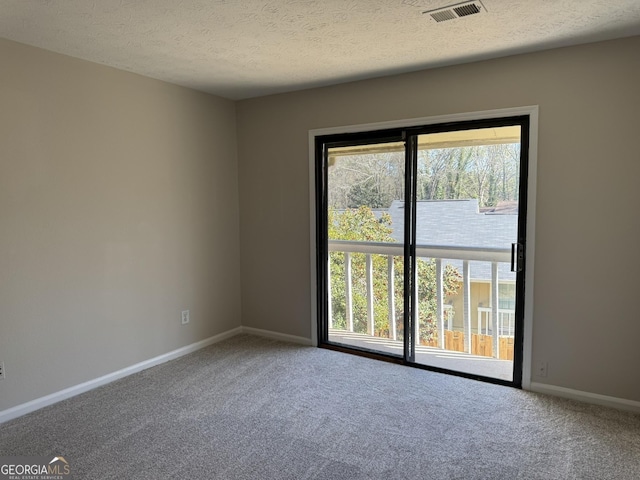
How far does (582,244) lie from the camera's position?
284cm

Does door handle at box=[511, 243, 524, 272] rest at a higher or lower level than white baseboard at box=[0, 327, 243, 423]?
higher

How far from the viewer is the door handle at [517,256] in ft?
10.0

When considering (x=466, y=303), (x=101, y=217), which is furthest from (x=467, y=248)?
(x=101, y=217)

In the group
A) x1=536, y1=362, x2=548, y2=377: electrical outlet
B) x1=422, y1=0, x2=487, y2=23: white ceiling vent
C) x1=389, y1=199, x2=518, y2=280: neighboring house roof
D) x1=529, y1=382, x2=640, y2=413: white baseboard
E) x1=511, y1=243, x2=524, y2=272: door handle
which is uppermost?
x1=422, y1=0, x2=487, y2=23: white ceiling vent

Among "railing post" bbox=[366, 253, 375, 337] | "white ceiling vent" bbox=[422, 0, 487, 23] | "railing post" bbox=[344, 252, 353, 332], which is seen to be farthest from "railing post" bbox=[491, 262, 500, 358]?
"white ceiling vent" bbox=[422, 0, 487, 23]

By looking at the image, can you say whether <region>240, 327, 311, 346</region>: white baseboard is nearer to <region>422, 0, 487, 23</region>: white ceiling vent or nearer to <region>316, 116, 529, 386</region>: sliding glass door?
<region>316, 116, 529, 386</region>: sliding glass door

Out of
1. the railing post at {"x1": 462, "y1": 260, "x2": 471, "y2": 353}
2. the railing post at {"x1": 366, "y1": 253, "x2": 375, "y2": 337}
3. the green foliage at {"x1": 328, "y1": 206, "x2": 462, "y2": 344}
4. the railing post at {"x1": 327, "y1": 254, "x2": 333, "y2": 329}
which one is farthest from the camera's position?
the railing post at {"x1": 327, "y1": 254, "x2": 333, "y2": 329}

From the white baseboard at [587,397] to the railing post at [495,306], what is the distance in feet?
1.31

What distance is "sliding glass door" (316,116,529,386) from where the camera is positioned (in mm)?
3162

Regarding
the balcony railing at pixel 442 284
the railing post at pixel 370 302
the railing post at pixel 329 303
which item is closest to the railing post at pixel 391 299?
the balcony railing at pixel 442 284

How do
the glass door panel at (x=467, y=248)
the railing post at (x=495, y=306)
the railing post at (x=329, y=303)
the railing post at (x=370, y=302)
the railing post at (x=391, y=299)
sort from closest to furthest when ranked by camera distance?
the glass door panel at (x=467, y=248), the railing post at (x=495, y=306), the railing post at (x=391, y=299), the railing post at (x=370, y=302), the railing post at (x=329, y=303)

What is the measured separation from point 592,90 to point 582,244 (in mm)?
1020

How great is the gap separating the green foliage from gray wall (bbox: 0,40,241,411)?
1198 mm

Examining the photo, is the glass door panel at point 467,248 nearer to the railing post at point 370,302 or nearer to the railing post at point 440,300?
the railing post at point 440,300
